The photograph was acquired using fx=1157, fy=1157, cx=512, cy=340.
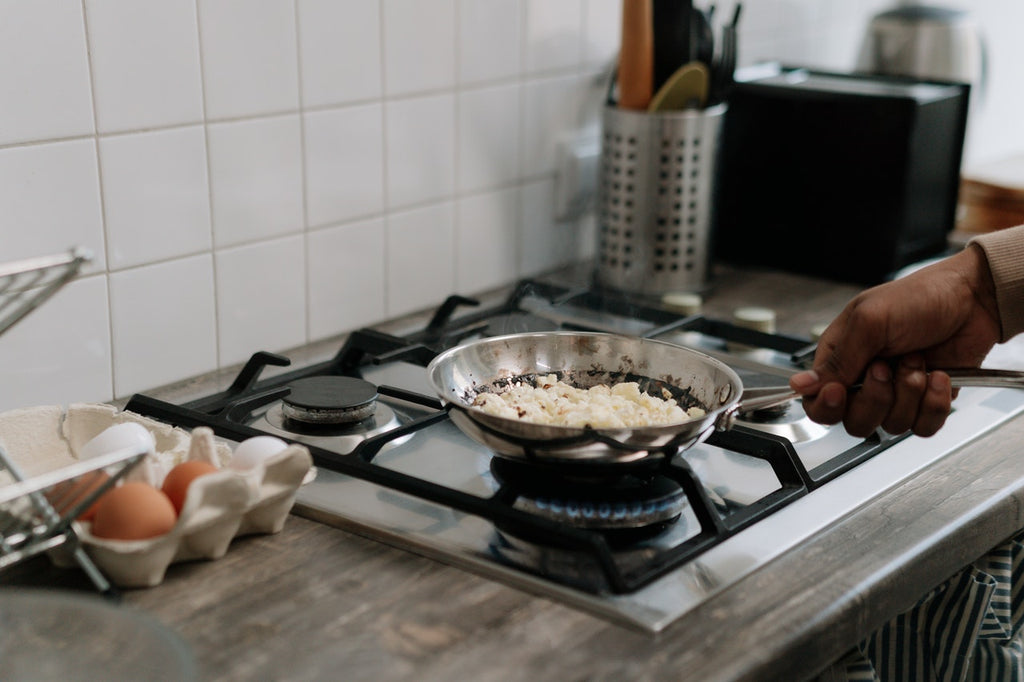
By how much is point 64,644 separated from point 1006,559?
832 millimetres

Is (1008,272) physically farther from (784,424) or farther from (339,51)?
(339,51)

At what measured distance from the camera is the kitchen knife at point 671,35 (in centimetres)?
151

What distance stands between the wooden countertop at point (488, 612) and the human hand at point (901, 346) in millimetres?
87

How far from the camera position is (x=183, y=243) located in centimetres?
120

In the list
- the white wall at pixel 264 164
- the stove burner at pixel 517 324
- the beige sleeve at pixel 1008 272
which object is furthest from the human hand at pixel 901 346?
the white wall at pixel 264 164

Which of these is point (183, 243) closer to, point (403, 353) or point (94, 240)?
point (94, 240)

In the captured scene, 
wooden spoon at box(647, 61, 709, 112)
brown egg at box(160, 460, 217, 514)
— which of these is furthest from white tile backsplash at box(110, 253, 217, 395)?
wooden spoon at box(647, 61, 709, 112)

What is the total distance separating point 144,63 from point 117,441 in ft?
1.33

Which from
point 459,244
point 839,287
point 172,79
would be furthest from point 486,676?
point 839,287

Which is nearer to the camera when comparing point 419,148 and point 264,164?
point 264,164

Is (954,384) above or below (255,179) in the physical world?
below

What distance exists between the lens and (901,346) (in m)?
1.07

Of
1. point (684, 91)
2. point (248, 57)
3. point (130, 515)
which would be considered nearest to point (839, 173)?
point (684, 91)

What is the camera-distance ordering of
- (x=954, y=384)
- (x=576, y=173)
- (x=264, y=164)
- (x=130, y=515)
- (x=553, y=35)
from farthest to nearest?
(x=576, y=173) < (x=553, y=35) < (x=264, y=164) < (x=954, y=384) < (x=130, y=515)
